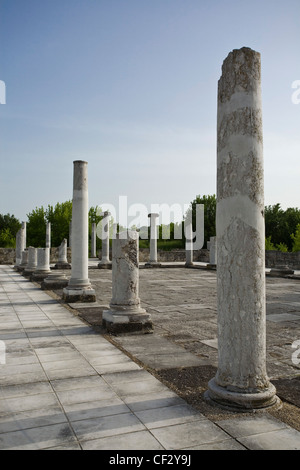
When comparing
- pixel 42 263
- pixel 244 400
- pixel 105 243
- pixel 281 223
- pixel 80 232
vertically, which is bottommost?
pixel 244 400

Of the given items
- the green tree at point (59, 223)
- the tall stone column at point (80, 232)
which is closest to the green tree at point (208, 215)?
the green tree at point (59, 223)

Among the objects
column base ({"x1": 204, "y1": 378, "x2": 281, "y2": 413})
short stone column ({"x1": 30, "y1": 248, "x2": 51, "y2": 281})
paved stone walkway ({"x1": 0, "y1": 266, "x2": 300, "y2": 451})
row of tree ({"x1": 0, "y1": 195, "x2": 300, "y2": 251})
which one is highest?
row of tree ({"x1": 0, "y1": 195, "x2": 300, "y2": 251})

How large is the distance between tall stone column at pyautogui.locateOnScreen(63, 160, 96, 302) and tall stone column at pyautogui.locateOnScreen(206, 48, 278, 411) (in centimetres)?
734

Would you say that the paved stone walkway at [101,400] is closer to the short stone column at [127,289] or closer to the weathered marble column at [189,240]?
the short stone column at [127,289]

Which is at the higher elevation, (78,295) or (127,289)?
(127,289)

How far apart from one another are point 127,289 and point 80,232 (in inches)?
164

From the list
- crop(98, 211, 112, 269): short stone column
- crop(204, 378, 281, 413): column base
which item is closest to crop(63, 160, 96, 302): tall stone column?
crop(204, 378, 281, 413): column base

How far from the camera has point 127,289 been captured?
7.33 metres

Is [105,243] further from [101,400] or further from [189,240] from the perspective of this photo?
[101,400]

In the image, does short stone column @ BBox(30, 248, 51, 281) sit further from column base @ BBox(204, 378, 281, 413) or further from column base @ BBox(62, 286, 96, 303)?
column base @ BBox(204, 378, 281, 413)

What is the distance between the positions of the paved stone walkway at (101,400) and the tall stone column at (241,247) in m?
0.35

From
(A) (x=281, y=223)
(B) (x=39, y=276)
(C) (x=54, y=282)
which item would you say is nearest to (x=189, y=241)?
(B) (x=39, y=276)

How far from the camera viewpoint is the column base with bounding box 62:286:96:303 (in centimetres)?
1050
